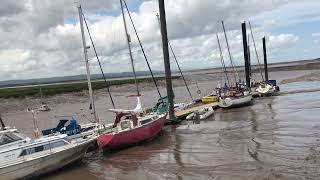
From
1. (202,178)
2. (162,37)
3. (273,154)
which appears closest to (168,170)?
(202,178)

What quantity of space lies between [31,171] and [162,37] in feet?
51.4

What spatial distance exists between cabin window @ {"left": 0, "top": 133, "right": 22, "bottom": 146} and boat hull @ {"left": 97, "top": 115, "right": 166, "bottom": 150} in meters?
4.22

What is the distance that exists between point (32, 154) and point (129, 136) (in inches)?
234

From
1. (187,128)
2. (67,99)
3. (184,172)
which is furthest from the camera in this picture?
(67,99)

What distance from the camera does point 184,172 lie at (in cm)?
1730

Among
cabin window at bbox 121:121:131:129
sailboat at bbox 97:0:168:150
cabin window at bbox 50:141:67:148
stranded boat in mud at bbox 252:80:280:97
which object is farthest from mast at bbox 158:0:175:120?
stranded boat in mud at bbox 252:80:280:97

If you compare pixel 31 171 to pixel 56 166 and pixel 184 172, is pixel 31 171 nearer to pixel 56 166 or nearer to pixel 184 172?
pixel 56 166

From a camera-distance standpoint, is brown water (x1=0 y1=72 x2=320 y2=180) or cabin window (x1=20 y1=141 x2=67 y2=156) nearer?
brown water (x1=0 y1=72 x2=320 y2=180)

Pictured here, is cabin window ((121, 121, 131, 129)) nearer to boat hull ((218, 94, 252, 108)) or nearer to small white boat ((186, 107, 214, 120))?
small white boat ((186, 107, 214, 120))

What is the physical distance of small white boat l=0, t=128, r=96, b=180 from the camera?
1773cm

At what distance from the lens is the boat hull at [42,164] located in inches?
690

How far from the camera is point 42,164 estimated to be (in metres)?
18.6

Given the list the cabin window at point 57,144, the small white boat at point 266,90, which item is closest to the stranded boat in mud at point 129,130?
the cabin window at point 57,144

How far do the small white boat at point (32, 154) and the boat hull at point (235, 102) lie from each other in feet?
64.6
